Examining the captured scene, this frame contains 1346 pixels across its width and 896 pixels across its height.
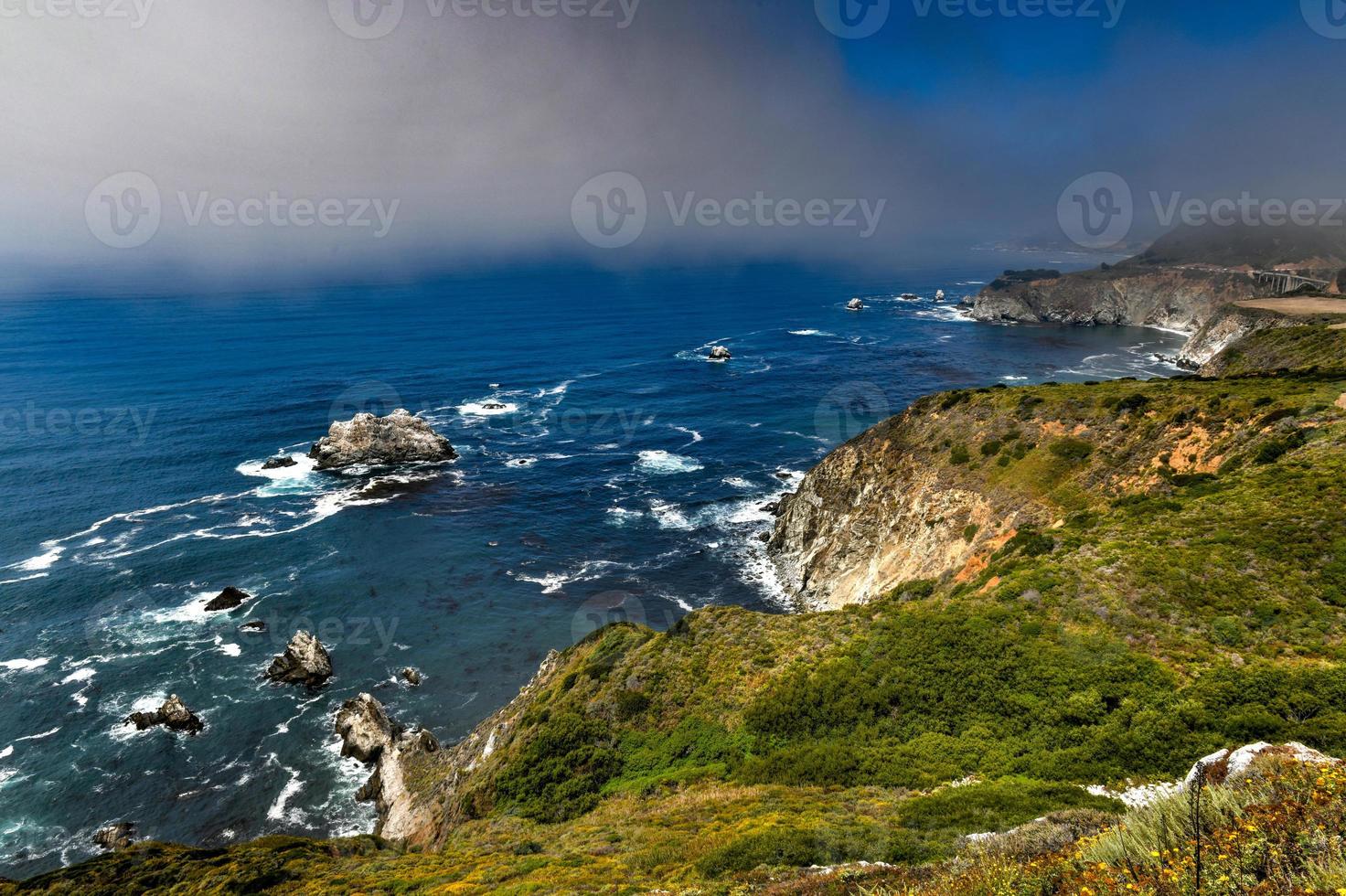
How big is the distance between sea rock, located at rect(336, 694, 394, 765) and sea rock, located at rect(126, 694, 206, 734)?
11.0 meters

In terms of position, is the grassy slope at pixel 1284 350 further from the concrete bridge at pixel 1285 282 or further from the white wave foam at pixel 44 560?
the white wave foam at pixel 44 560

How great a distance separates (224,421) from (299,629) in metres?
68.2

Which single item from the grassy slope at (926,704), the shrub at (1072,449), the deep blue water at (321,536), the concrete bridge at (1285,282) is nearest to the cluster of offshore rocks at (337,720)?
the deep blue water at (321,536)

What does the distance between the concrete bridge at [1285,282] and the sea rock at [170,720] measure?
260604 millimetres

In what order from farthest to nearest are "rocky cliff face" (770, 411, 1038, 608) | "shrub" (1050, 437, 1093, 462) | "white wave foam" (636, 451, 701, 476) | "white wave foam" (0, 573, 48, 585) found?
"white wave foam" (636, 451, 701, 476)
"white wave foam" (0, 573, 48, 585)
"rocky cliff face" (770, 411, 1038, 608)
"shrub" (1050, 437, 1093, 462)

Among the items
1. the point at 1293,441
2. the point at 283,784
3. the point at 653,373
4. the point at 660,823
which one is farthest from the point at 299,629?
the point at 653,373

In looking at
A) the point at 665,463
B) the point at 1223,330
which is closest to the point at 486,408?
the point at 665,463

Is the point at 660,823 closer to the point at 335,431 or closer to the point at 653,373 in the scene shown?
the point at 335,431

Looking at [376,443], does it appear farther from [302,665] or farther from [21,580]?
[302,665]

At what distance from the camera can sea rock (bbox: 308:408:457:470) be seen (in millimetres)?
91625

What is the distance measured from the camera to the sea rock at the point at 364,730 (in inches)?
1758

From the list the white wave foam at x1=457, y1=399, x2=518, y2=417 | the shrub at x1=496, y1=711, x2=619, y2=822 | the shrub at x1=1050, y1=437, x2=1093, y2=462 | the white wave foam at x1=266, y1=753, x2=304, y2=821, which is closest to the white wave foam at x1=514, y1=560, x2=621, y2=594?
the white wave foam at x1=266, y1=753, x2=304, y2=821

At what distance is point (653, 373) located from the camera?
142 m

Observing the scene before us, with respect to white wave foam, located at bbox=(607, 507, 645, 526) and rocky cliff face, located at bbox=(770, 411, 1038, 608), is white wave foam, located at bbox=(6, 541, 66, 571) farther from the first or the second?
rocky cliff face, located at bbox=(770, 411, 1038, 608)
